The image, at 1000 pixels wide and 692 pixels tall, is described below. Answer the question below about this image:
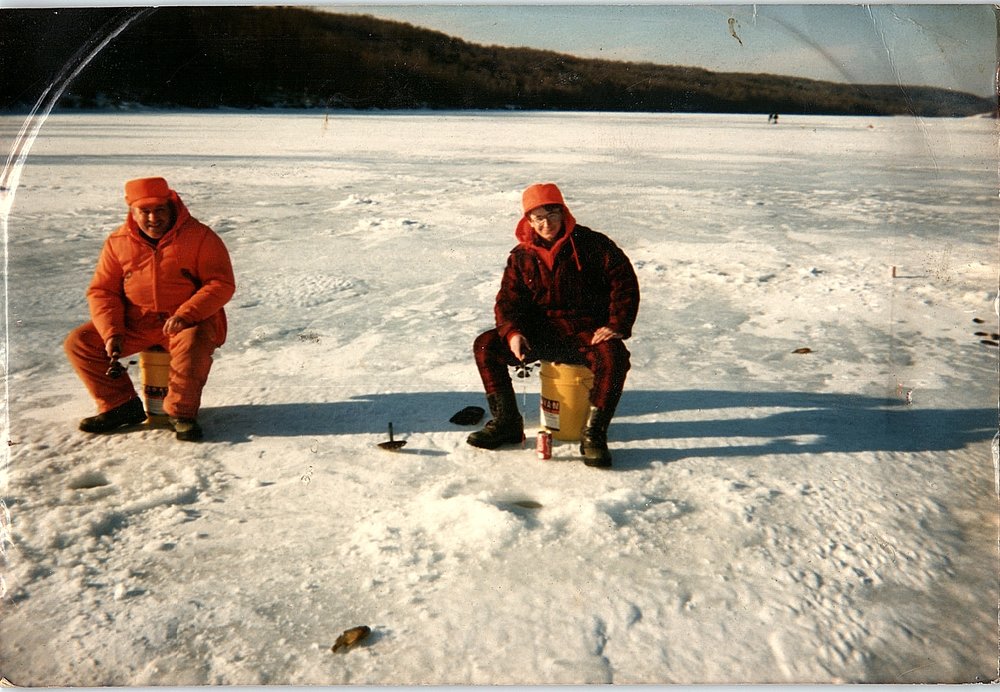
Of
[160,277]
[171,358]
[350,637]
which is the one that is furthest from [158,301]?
[350,637]

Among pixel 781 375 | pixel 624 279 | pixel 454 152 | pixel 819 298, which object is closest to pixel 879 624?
pixel 624 279

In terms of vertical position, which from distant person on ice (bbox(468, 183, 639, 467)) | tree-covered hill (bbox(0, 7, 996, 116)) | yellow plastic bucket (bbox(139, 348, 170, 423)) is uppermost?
tree-covered hill (bbox(0, 7, 996, 116))

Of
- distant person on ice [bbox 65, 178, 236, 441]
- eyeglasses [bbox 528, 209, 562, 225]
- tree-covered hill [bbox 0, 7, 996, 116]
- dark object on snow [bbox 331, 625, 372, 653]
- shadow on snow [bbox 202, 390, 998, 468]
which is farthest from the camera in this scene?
shadow on snow [bbox 202, 390, 998, 468]

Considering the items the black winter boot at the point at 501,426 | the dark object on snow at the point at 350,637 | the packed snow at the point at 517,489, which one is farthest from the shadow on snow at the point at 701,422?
the dark object on snow at the point at 350,637

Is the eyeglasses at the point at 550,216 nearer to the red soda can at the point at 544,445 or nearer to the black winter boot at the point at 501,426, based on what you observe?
the black winter boot at the point at 501,426

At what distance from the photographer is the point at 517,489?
3.12 m

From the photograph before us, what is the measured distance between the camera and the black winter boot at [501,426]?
3.43 meters

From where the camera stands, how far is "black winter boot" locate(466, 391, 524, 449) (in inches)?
135

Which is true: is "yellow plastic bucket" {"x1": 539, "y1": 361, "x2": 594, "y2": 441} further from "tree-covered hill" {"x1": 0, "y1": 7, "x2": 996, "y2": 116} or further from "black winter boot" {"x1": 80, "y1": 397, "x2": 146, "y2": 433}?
"black winter boot" {"x1": 80, "y1": 397, "x2": 146, "y2": 433}

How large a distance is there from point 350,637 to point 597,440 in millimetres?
1346

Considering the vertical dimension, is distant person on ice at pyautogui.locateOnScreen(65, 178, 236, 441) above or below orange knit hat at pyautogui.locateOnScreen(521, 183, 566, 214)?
below

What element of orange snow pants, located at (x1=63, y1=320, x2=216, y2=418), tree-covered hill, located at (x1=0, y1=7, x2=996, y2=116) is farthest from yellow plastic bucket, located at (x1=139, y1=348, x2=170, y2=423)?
tree-covered hill, located at (x1=0, y1=7, x2=996, y2=116)

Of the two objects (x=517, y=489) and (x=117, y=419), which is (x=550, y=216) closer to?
(x=517, y=489)

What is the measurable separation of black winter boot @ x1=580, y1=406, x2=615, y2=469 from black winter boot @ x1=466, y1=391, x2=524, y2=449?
33cm
